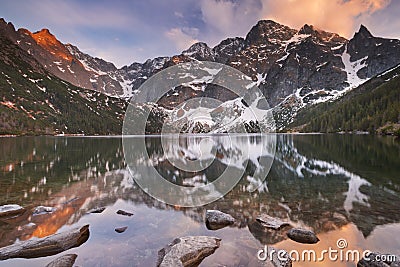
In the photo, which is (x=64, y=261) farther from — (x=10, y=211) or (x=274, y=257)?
(x=10, y=211)

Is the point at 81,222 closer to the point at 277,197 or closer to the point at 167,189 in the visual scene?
the point at 167,189

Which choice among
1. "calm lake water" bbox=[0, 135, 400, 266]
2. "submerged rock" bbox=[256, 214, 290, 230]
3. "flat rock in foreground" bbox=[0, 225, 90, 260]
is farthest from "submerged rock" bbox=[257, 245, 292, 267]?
"flat rock in foreground" bbox=[0, 225, 90, 260]

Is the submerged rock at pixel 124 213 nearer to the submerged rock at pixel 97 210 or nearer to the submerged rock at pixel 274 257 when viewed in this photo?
the submerged rock at pixel 97 210

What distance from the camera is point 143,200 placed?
16.7 meters

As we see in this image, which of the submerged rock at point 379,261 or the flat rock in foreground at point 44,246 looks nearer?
the submerged rock at point 379,261

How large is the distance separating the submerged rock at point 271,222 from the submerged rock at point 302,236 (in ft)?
2.82

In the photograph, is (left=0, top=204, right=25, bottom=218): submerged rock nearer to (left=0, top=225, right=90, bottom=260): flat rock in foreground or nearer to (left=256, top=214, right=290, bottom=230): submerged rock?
(left=0, top=225, right=90, bottom=260): flat rock in foreground

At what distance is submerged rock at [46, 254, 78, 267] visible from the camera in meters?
7.84

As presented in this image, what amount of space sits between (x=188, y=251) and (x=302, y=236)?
5050 millimetres

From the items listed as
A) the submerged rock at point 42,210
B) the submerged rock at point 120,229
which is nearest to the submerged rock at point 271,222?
the submerged rock at point 120,229

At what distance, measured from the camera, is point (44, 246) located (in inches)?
362

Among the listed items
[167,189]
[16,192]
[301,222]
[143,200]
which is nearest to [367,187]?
[301,222]

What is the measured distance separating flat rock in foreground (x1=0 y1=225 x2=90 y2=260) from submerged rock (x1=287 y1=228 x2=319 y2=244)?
29.3 feet

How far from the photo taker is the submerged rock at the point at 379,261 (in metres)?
7.60
